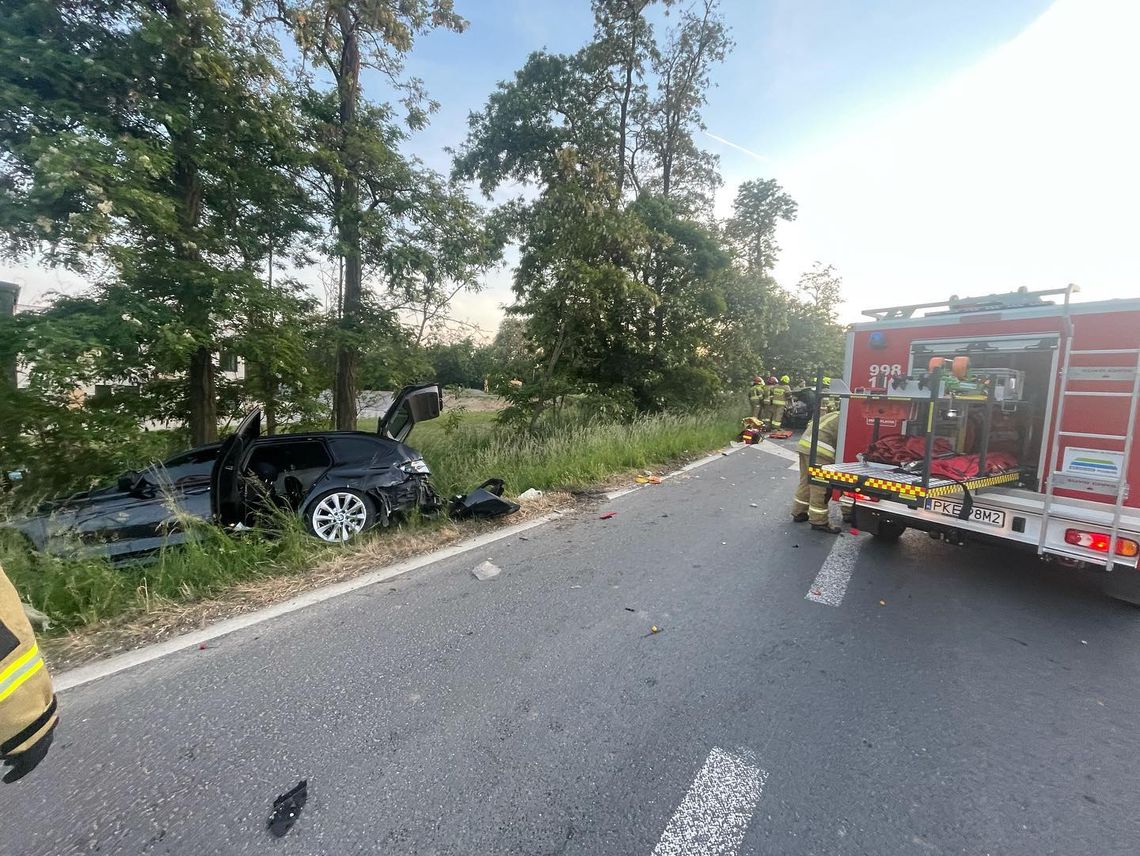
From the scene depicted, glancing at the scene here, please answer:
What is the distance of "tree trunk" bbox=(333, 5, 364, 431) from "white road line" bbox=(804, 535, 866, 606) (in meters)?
8.16

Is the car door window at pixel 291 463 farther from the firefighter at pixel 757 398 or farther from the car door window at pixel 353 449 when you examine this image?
the firefighter at pixel 757 398

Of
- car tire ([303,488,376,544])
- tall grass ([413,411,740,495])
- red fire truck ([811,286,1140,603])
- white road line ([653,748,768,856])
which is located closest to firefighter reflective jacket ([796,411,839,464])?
red fire truck ([811,286,1140,603])

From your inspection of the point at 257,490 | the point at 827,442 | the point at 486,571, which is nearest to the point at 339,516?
the point at 257,490

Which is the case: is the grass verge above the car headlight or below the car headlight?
below

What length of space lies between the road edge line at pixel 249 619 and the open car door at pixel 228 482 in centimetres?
142

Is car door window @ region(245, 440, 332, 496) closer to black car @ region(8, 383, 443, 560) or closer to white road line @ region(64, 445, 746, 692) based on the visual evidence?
black car @ region(8, 383, 443, 560)

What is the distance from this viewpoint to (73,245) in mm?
5426

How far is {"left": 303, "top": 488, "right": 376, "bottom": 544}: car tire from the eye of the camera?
15.5 ft

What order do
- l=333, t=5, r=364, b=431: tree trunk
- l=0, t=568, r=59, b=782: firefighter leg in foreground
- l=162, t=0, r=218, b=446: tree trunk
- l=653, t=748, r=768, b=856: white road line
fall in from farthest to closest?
l=333, t=5, r=364, b=431: tree trunk < l=162, t=0, r=218, b=446: tree trunk < l=653, t=748, r=768, b=856: white road line < l=0, t=568, r=59, b=782: firefighter leg in foreground

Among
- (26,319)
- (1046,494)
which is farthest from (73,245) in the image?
(1046,494)

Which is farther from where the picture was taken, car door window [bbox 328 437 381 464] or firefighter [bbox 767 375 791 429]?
firefighter [bbox 767 375 791 429]

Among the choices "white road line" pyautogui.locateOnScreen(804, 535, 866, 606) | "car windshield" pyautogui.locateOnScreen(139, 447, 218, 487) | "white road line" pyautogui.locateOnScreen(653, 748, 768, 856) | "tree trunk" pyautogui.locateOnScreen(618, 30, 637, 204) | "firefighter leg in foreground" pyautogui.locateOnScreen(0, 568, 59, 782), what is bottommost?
"white road line" pyautogui.locateOnScreen(804, 535, 866, 606)

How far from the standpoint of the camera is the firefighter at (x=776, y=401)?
13.6 meters

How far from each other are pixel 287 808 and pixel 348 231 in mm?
8965
